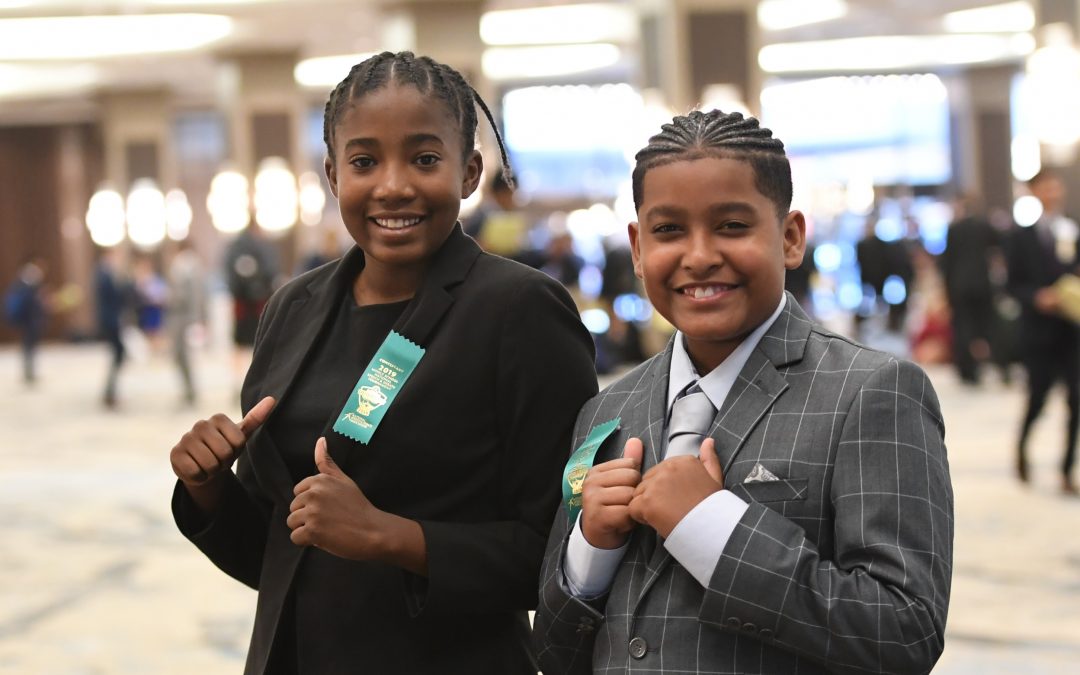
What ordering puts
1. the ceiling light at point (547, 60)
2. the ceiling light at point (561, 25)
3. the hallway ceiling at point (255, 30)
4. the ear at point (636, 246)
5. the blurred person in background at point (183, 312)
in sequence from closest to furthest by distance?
the ear at point (636, 246)
the blurred person in background at point (183, 312)
the hallway ceiling at point (255, 30)
the ceiling light at point (561, 25)
the ceiling light at point (547, 60)

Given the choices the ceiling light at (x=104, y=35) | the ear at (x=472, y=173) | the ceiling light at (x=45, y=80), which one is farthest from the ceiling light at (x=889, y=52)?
the ear at (x=472, y=173)

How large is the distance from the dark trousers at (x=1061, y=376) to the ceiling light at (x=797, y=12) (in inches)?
503

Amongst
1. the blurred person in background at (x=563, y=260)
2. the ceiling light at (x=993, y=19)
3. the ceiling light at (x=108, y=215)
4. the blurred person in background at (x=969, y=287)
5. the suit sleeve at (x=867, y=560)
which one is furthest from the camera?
the ceiling light at (x=108, y=215)

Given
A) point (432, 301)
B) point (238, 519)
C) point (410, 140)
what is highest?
point (410, 140)

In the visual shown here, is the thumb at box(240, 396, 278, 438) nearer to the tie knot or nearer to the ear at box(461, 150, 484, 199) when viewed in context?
the ear at box(461, 150, 484, 199)

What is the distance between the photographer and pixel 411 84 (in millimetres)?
1849

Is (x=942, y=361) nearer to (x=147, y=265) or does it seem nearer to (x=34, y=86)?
(x=147, y=265)

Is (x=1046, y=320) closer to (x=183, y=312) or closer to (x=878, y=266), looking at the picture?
(x=183, y=312)

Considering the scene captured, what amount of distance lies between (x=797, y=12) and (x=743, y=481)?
66.3 ft

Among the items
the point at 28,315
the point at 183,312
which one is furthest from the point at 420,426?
the point at 28,315

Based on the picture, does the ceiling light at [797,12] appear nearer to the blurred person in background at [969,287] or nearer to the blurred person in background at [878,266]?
the blurred person in background at [878,266]

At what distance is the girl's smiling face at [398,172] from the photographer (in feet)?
6.00

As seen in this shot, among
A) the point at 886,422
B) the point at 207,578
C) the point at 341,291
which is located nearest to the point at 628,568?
the point at 886,422

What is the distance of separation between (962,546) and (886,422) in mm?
5115
